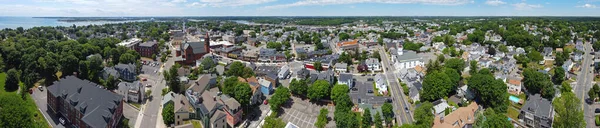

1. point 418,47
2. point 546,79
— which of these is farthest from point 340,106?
point 418,47

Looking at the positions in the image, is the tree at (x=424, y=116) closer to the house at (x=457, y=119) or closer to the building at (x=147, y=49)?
the house at (x=457, y=119)

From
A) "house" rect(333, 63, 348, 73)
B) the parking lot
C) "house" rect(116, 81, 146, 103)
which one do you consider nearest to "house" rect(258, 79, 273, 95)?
the parking lot

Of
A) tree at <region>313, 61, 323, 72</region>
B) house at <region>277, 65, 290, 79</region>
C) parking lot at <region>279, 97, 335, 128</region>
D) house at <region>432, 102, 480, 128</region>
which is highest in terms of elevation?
tree at <region>313, 61, 323, 72</region>

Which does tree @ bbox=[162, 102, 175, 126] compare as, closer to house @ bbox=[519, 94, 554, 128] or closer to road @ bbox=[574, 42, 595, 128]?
house @ bbox=[519, 94, 554, 128]

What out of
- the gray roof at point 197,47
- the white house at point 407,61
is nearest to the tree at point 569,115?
the white house at point 407,61

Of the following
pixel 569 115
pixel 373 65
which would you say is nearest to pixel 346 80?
pixel 373 65

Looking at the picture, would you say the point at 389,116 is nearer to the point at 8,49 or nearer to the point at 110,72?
the point at 110,72
